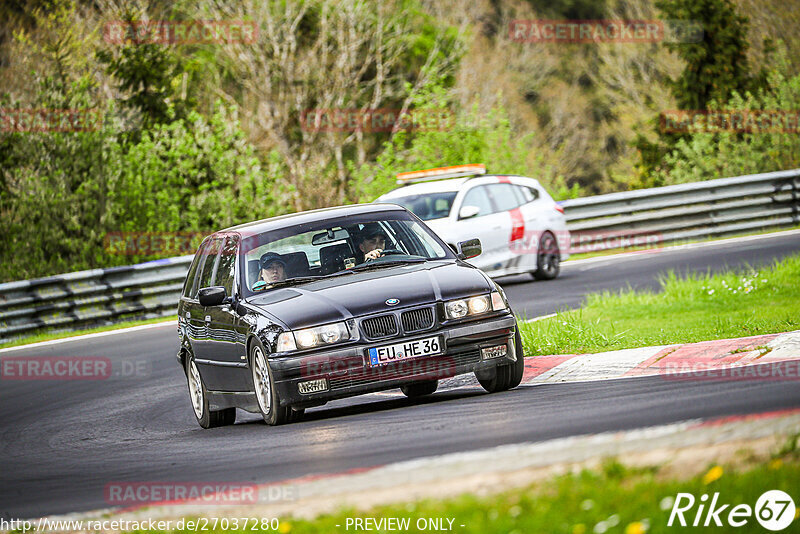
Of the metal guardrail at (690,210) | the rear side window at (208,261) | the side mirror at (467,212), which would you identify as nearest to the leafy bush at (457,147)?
the metal guardrail at (690,210)

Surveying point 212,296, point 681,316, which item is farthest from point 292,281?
point 681,316

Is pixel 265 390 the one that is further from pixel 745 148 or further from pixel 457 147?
pixel 745 148

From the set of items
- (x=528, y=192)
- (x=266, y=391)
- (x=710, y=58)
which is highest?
(x=266, y=391)

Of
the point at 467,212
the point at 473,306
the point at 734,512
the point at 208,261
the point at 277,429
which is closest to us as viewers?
the point at 734,512

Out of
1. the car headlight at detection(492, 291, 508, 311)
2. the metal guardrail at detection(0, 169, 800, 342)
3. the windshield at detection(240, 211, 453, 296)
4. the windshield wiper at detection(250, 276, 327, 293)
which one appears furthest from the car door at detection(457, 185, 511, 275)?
the car headlight at detection(492, 291, 508, 311)

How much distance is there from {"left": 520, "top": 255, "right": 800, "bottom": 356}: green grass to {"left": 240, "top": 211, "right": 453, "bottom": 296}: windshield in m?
2.03

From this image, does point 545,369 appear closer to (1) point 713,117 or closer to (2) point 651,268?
(2) point 651,268

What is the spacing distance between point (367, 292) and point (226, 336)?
1.47m

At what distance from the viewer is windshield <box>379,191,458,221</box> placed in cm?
1930

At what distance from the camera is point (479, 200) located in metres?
19.6

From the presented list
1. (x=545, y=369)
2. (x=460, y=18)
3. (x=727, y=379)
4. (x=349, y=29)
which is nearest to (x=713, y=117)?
(x=349, y=29)

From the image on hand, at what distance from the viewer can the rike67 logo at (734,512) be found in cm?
445

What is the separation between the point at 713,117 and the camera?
1236 inches

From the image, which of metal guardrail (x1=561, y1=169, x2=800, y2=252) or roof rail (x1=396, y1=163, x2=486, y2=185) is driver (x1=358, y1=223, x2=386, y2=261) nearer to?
roof rail (x1=396, y1=163, x2=486, y2=185)
